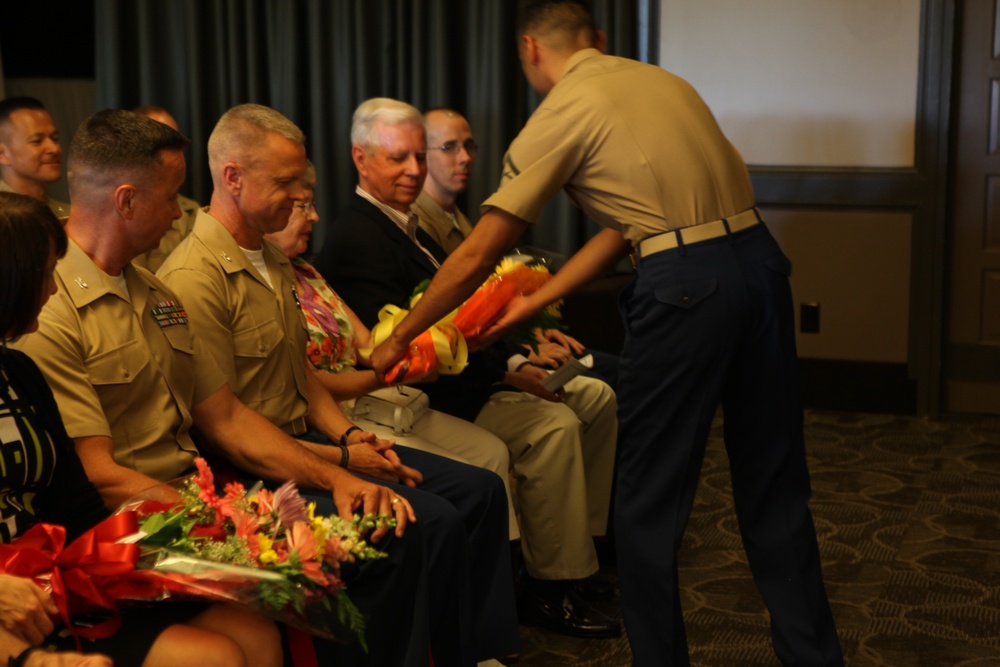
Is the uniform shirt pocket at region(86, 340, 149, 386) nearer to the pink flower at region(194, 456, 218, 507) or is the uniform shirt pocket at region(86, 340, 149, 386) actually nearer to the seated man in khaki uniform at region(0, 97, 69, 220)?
the pink flower at region(194, 456, 218, 507)

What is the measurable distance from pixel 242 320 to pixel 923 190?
361 centimetres

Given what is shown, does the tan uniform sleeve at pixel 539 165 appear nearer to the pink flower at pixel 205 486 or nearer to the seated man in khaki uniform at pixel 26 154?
the pink flower at pixel 205 486

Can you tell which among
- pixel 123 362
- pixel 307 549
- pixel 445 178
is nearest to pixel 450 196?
pixel 445 178

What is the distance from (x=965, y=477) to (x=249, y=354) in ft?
9.68

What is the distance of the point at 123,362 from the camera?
2.12m

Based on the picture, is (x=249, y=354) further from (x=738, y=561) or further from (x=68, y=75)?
(x=68, y=75)

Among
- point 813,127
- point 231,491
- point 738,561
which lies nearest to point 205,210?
point 231,491

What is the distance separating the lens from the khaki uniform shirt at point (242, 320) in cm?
245

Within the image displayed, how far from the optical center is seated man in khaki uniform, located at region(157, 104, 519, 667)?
243cm

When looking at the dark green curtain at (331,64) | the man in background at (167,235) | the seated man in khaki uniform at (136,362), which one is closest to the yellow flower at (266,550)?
the seated man in khaki uniform at (136,362)

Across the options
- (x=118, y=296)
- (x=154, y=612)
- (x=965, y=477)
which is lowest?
(x=965, y=477)

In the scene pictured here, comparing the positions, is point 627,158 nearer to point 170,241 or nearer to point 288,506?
point 288,506

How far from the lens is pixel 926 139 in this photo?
507 cm

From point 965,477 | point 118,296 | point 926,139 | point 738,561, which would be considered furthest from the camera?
point 926,139
